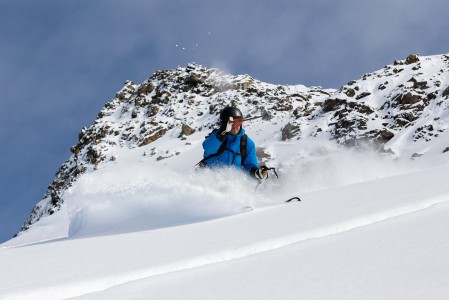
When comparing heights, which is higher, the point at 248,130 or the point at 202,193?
the point at 248,130

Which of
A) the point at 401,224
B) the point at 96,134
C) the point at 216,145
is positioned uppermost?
the point at 96,134

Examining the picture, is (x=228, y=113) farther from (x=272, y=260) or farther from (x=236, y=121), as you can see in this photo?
(x=272, y=260)

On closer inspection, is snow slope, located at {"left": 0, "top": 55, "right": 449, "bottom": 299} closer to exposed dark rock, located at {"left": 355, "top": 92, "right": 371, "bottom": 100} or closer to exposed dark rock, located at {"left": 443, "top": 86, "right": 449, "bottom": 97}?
exposed dark rock, located at {"left": 443, "top": 86, "right": 449, "bottom": 97}

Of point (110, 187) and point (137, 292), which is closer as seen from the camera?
point (137, 292)

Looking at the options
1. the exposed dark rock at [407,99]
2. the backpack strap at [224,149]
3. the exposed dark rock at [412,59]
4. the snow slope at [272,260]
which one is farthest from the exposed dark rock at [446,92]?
the snow slope at [272,260]

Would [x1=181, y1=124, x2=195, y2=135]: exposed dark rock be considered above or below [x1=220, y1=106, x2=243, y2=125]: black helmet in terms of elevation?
above

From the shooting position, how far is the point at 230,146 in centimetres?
654

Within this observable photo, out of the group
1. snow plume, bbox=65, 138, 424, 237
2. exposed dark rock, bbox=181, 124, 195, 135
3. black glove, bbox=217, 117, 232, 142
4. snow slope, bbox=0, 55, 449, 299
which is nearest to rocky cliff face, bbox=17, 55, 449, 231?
exposed dark rock, bbox=181, 124, 195, 135

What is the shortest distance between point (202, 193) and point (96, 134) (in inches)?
3670

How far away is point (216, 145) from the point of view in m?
6.54

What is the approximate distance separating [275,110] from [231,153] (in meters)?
67.3

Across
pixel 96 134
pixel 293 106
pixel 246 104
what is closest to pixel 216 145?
pixel 293 106

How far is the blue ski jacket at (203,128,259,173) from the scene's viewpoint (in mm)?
6473

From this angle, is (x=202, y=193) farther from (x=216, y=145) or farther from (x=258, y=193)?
(x=216, y=145)
